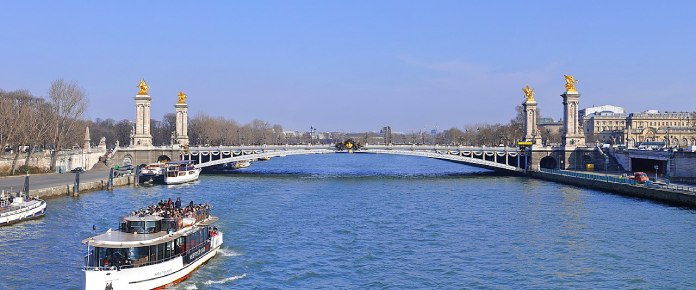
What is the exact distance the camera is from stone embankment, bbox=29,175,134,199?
154 ft

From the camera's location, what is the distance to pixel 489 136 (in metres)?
141

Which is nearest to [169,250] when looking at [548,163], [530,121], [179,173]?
[179,173]

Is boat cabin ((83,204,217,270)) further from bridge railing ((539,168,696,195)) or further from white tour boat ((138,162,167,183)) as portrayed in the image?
white tour boat ((138,162,167,183))

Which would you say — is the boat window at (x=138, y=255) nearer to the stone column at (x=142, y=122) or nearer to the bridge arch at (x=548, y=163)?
the stone column at (x=142, y=122)

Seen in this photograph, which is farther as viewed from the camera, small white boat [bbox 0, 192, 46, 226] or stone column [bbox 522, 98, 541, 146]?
stone column [bbox 522, 98, 541, 146]

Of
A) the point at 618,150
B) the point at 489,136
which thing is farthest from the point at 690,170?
the point at 489,136

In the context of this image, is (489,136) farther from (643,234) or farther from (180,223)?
(180,223)

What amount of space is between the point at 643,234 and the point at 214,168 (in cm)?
6518

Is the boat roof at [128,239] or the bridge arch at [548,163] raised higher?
the bridge arch at [548,163]

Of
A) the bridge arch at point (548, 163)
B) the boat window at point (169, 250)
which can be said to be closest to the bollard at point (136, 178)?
the boat window at point (169, 250)

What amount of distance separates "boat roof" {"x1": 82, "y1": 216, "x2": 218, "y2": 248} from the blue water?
5.69 feet

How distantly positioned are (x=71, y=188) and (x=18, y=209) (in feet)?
48.6

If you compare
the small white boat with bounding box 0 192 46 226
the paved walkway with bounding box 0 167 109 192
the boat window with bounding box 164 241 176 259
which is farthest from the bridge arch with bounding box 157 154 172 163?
the boat window with bounding box 164 241 176 259

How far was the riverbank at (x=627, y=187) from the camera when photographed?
44.8 metres
